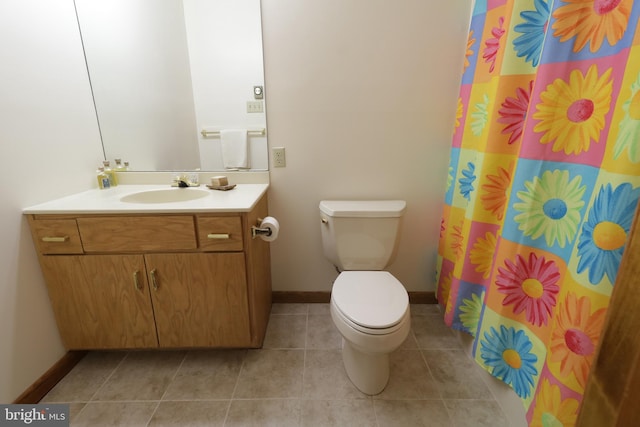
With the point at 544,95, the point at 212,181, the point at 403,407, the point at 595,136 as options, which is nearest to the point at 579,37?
the point at 544,95

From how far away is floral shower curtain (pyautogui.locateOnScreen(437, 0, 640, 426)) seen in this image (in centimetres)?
64

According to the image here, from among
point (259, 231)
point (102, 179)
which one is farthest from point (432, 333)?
point (102, 179)

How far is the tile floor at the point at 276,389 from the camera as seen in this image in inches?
42.8

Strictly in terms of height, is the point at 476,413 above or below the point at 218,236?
below

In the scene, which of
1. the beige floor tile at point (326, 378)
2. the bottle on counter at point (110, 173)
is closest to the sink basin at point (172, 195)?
the bottle on counter at point (110, 173)

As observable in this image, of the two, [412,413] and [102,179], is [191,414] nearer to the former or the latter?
[412,413]

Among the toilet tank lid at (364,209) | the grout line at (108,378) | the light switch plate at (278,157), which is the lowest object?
the grout line at (108,378)

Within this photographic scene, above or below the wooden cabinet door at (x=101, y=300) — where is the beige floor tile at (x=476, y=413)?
below

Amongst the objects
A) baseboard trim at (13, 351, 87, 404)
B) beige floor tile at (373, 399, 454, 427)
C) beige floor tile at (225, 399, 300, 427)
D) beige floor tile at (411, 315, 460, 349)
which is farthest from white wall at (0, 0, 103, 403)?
beige floor tile at (411, 315, 460, 349)

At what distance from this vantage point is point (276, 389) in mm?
1207

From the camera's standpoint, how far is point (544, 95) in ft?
2.67

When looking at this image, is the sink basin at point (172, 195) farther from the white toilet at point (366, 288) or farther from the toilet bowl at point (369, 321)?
the toilet bowl at point (369, 321)

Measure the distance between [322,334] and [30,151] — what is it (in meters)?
1.61

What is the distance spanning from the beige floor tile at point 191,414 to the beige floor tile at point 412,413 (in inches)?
25.6
